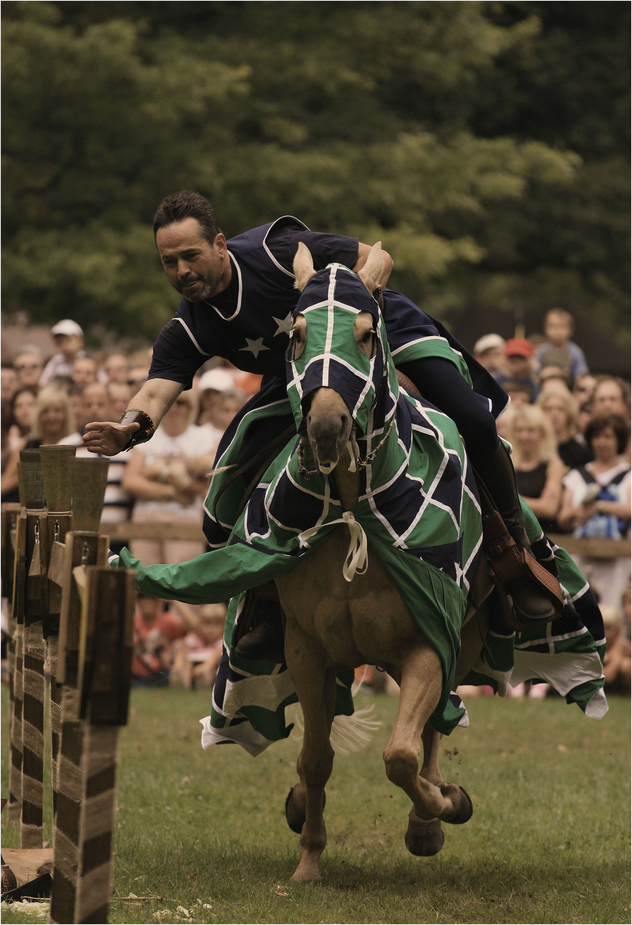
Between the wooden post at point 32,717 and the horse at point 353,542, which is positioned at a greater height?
the horse at point 353,542

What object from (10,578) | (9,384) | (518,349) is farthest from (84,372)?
(10,578)

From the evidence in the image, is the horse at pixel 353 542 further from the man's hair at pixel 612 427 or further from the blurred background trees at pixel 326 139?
the blurred background trees at pixel 326 139

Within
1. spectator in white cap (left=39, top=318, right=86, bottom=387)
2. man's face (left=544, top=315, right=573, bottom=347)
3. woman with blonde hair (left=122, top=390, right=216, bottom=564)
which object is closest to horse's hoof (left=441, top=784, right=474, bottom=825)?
woman with blonde hair (left=122, top=390, right=216, bottom=564)

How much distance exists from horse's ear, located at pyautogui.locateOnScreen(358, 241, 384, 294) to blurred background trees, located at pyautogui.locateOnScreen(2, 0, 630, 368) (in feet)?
39.3

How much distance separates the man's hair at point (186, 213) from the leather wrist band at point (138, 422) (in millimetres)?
740

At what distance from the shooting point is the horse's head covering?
13.3ft

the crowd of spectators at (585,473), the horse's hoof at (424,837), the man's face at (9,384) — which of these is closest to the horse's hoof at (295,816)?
the horse's hoof at (424,837)

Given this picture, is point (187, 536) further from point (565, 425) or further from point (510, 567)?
point (510, 567)

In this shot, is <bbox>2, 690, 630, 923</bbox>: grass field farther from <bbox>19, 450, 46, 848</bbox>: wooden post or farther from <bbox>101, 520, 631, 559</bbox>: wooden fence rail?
<bbox>101, 520, 631, 559</bbox>: wooden fence rail

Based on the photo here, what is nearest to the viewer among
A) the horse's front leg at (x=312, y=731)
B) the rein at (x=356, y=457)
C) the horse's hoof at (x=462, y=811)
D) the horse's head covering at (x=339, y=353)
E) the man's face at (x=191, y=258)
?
the horse's head covering at (x=339, y=353)

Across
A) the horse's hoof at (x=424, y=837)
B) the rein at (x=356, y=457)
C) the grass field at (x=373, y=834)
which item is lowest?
the grass field at (x=373, y=834)

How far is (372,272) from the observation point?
4504 millimetres

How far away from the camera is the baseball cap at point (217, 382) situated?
11273 mm

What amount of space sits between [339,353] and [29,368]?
8.40 meters
